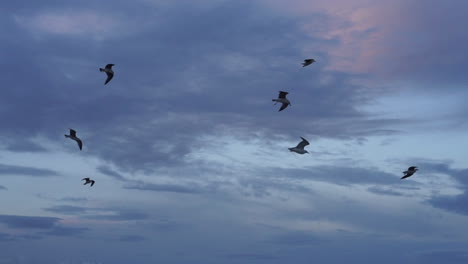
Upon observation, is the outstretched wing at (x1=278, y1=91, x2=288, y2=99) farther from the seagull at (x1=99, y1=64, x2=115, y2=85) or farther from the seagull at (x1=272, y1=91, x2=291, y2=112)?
the seagull at (x1=99, y1=64, x2=115, y2=85)

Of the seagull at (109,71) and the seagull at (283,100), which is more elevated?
the seagull at (283,100)

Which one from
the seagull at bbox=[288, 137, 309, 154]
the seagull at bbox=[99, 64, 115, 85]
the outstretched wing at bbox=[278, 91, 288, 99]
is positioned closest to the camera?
the seagull at bbox=[99, 64, 115, 85]

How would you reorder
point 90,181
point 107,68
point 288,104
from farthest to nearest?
point 90,181
point 288,104
point 107,68

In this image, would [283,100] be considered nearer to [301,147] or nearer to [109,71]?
[301,147]

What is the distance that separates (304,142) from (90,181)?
40.2 m

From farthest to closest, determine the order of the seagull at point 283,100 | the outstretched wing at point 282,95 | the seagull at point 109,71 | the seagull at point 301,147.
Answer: the seagull at point 301,147 < the outstretched wing at point 282,95 < the seagull at point 283,100 < the seagull at point 109,71

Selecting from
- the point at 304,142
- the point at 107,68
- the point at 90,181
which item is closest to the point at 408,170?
the point at 304,142

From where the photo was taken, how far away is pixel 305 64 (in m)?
104

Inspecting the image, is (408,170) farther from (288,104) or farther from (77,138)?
(77,138)

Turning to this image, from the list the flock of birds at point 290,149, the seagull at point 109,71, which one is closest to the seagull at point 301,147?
the flock of birds at point 290,149

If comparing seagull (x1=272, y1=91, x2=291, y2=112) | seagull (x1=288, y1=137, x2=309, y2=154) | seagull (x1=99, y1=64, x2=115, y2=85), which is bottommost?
seagull (x1=288, y1=137, x2=309, y2=154)

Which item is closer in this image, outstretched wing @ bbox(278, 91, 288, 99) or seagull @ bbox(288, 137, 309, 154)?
outstretched wing @ bbox(278, 91, 288, 99)

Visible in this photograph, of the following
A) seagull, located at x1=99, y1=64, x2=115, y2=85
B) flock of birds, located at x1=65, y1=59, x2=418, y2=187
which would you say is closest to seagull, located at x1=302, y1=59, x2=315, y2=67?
flock of birds, located at x1=65, y1=59, x2=418, y2=187

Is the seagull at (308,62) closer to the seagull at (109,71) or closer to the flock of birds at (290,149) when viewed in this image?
the flock of birds at (290,149)
